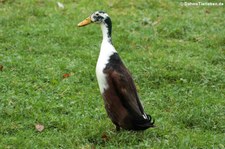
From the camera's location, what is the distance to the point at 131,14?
32.3 feet

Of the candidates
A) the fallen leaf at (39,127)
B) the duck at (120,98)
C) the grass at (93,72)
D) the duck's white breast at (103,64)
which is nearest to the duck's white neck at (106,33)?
the duck's white breast at (103,64)

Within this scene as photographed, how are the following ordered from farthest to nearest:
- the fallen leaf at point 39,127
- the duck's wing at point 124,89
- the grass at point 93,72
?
the fallen leaf at point 39,127 → the grass at point 93,72 → the duck's wing at point 124,89

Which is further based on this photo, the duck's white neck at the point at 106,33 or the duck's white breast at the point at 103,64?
the duck's white neck at the point at 106,33

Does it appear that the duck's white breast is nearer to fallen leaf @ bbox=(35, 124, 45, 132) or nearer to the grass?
the grass

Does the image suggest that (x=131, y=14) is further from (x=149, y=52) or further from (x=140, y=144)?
(x=140, y=144)

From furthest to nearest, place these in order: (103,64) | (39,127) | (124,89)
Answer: (39,127) → (103,64) → (124,89)

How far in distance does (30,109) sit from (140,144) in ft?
5.02

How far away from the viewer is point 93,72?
23.5 ft

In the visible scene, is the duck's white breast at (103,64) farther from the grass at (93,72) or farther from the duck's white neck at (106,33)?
the grass at (93,72)

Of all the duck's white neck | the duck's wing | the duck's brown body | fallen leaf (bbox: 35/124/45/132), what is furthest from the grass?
the duck's white neck

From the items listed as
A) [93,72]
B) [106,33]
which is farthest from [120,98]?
[93,72]

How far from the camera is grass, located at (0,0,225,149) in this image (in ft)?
17.4

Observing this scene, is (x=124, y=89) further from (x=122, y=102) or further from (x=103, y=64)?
(x=103, y=64)

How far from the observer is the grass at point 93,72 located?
17.4ft
